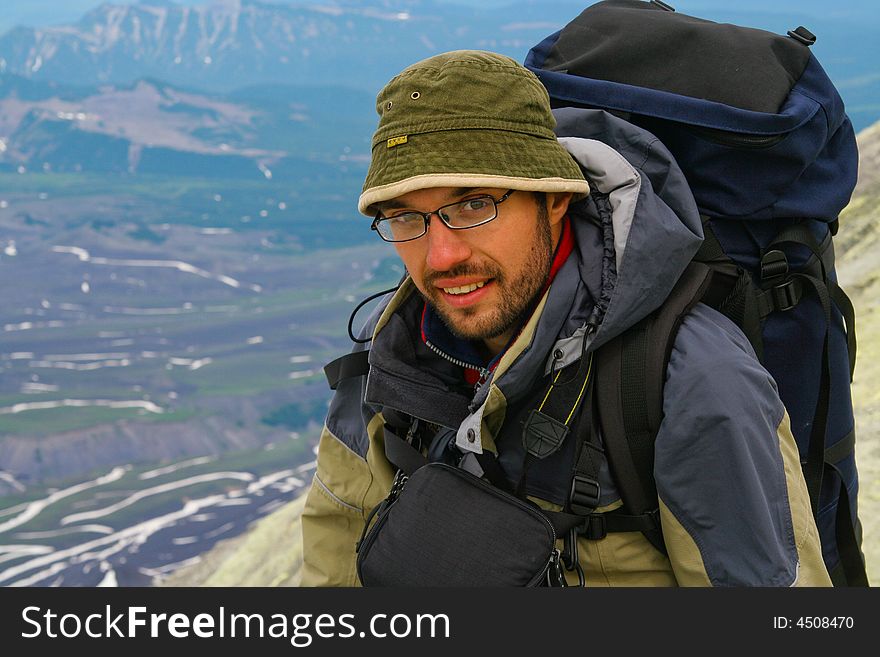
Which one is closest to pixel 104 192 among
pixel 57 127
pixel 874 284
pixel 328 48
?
pixel 57 127

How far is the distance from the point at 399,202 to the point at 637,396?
928 millimetres

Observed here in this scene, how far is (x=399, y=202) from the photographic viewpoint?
8.70ft

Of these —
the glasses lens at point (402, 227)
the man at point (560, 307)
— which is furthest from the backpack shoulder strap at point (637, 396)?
the glasses lens at point (402, 227)

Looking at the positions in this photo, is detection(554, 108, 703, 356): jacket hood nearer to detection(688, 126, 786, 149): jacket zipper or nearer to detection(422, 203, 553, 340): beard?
detection(422, 203, 553, 340): beard

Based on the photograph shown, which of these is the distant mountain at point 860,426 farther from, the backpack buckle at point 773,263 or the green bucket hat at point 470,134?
the green bucket hat at point 470,134

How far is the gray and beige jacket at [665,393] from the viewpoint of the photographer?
229 centimetres

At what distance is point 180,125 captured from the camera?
16988 cm

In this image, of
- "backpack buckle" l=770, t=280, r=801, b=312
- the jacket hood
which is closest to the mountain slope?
"backpack buckle" l=770, t=280, r=801, b=312

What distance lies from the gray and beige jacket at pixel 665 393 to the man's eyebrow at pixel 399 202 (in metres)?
0.39

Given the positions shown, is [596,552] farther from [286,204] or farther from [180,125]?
[180,125]

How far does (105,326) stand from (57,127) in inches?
2033

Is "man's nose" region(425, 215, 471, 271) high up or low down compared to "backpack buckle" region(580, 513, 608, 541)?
up

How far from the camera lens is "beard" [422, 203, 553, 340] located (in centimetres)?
268

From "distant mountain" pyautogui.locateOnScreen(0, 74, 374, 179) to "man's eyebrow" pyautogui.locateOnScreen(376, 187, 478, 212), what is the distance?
556ft
